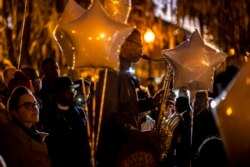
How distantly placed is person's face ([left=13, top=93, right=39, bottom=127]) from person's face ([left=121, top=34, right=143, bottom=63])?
3.28ft

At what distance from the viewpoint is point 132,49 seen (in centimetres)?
634

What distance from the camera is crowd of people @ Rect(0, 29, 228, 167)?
5.77 meters

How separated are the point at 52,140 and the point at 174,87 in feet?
4.97

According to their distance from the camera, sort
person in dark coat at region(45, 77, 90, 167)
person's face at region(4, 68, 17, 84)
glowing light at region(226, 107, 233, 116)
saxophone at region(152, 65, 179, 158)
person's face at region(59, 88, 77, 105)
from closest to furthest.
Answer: glowing light at region(226, 107, 233, 116), saxophone at region(152, 65, 179, 158), person in dark coat at region(45, 77, 90, 167), person's face at region(59, 88, 77, 105), person's face at region(4, 68, 17, 84)

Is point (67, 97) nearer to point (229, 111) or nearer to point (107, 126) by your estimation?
point (107, 126)

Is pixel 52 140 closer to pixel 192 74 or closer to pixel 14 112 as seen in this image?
pixel 14 112

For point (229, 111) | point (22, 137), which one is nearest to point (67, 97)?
point (22, 137)

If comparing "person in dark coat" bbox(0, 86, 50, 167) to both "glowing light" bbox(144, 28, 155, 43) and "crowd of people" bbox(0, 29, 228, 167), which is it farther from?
"glowing light" bbox(144, 28, 155, 43)

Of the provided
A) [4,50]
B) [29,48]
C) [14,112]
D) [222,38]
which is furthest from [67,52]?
[29,48]

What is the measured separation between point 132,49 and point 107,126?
0.81 metres

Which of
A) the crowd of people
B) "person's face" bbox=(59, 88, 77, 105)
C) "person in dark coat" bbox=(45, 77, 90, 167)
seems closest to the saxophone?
the crowd of people

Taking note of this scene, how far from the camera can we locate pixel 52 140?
729 cm

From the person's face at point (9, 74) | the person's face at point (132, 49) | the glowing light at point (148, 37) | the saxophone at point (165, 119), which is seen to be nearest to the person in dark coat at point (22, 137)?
the person's face at point (132, 49)

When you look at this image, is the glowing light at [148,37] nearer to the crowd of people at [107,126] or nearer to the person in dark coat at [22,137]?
the crowd of people at [107,126]
